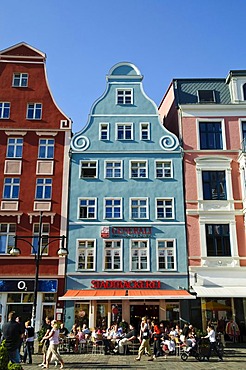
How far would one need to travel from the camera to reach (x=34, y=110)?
27.4 meters

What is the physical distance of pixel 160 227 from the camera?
2492 cm

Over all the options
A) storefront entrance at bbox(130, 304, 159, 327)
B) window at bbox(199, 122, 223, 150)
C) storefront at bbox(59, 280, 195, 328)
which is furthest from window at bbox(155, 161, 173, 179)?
storefront entrance at bbox(130, 304, 159, 327)

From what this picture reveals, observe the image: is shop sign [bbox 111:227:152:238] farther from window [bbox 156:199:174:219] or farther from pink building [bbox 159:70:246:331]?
pink building [bbox 159:70:246:331]

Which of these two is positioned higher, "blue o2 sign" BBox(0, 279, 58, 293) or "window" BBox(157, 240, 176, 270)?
"window" BBox(157, 240, 176, 270)

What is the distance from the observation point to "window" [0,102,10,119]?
2707 centimetres

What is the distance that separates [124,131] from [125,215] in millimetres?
5954

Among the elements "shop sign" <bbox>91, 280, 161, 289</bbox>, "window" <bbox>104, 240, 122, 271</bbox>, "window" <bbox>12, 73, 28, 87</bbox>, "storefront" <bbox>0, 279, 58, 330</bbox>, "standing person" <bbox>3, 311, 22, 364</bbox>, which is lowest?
"standing person" <bbox>3, 311, 22, 364</bbox>

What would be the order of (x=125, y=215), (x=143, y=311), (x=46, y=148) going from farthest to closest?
(x=46, y=148), (x=125, y=215), (x=143, y=311)

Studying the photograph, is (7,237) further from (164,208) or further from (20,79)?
(20,79)

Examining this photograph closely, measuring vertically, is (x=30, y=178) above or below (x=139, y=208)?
above

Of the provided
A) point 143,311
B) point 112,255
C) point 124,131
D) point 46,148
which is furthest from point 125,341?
point 124,131

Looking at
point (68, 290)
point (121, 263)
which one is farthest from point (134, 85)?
point (68, 290)

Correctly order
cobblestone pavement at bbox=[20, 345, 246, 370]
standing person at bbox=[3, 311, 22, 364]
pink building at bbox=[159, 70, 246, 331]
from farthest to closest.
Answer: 1. pink building at bbox=[159, 70, 246, 331]
2. cobblestone pavement at bbox=[20, 345, 246, 370]
3. standing person at bbox=[3, 311, 22, 364]

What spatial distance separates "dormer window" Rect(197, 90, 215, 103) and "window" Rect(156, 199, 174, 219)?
8.09 meters
